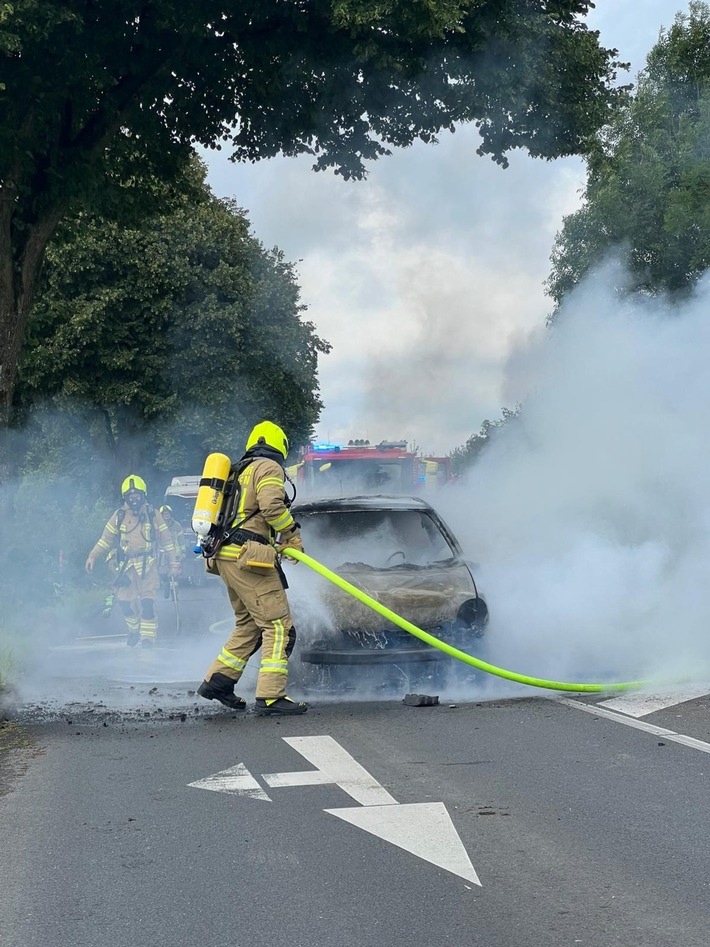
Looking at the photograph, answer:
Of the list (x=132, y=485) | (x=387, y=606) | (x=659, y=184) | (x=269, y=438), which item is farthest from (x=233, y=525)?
(x=659, y=184)

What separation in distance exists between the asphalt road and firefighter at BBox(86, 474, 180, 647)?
5.11 m

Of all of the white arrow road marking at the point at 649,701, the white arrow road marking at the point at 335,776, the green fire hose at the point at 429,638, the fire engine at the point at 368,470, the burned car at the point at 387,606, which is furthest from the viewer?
the fire engine at the point at 368,470

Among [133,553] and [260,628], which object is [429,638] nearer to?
[260,628]

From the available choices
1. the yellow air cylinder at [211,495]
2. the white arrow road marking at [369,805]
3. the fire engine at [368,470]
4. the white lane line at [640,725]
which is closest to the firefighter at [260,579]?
the yellow air cylinder at [211,495]

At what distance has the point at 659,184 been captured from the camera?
868 inches

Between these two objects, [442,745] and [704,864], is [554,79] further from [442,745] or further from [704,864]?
[704,864]

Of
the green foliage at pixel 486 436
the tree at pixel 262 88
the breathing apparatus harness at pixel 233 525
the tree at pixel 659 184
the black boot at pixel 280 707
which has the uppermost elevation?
the tree at pixel 659 184

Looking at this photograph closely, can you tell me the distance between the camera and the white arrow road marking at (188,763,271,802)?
20.0 feet

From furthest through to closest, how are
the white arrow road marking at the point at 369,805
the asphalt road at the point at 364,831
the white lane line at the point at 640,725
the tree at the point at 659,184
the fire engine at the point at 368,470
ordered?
the fire engine at the point at 368,470
the tree at the point at 659,184
the white lane line at the point at 640,725
the white arrow road marking at the point at 369,805
the asphalt road at the point at 364,831

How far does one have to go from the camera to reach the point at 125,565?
44.3 feet

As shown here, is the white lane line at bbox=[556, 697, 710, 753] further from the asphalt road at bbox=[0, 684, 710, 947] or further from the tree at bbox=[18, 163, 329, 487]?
the tree at bbox=[18, 163, 329, 487]

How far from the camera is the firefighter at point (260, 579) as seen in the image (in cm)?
838

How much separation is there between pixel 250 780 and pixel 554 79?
795 cm

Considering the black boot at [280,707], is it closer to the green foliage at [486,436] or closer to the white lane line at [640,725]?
the white lane line at [640,725]
